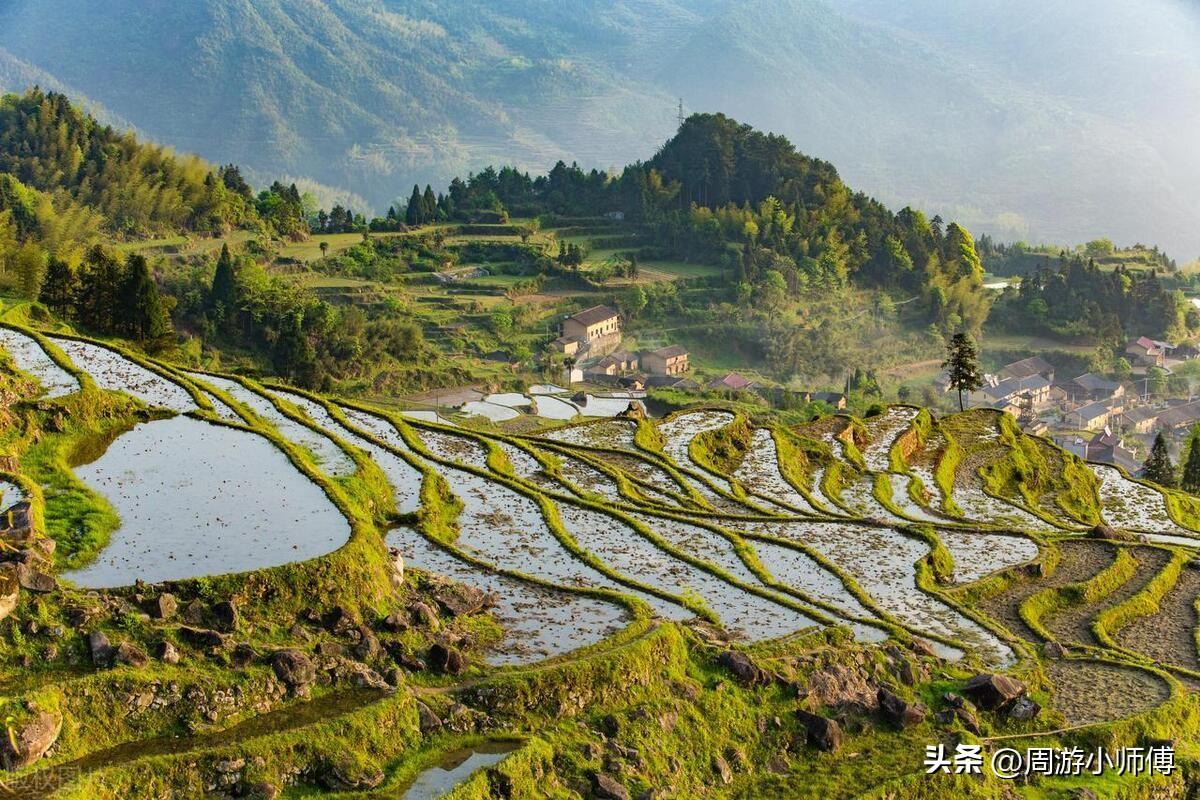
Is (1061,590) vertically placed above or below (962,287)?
below

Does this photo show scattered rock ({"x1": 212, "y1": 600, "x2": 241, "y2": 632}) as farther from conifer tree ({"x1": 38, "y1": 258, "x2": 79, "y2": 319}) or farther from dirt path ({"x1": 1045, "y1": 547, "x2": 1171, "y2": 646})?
conifer tree ({"x1": 38, "y1": 258, "x2": 79, "y2": 319})

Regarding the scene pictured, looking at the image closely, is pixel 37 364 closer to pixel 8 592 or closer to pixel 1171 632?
pixel 8 592

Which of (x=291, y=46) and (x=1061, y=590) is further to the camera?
(x=291, y=46)

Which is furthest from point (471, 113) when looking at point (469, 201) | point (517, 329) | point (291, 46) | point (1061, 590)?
point (1061, 590)

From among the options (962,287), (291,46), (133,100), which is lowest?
(962,287)

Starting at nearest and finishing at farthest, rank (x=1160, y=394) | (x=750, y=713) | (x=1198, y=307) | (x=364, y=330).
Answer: (x=750, y=713), (x=364, y=330), (x=1160, y=394), (x=1198, y=307)

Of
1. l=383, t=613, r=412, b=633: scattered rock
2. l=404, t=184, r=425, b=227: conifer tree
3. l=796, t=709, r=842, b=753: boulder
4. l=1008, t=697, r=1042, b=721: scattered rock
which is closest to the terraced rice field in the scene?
l=1008, t=697, r=1042, b=721: scattered rock

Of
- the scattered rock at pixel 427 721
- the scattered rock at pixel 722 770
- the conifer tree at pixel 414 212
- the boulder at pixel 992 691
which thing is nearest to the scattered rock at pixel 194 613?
the scattered rock at pixel 427 721

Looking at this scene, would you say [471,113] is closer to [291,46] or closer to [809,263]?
[291,46]
